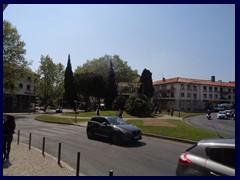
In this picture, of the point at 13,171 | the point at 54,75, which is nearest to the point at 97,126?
the point at 13,171

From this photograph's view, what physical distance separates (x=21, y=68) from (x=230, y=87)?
8029cm

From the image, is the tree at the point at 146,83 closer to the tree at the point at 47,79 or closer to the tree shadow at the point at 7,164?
the tree at the point at 47,79

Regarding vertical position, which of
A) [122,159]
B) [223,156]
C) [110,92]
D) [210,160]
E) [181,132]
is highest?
[110,92]

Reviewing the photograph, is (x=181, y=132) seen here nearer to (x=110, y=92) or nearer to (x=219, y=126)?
(x=219, y=126)

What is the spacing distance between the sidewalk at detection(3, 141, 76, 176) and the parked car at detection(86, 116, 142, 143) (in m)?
4.95

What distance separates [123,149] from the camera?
12062 mm

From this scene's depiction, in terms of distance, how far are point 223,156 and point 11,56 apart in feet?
141

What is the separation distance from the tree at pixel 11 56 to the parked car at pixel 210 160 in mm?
40201

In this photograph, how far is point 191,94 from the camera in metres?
86.1

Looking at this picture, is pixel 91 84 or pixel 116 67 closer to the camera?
pixel 91 84

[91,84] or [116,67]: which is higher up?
[116,67]

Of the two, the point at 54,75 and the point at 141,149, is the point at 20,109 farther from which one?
the point at 141,149

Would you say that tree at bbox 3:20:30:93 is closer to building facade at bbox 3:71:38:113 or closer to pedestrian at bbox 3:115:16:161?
building facade at bbox 3:71:38:113

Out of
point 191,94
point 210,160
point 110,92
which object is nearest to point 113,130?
point 210,160
